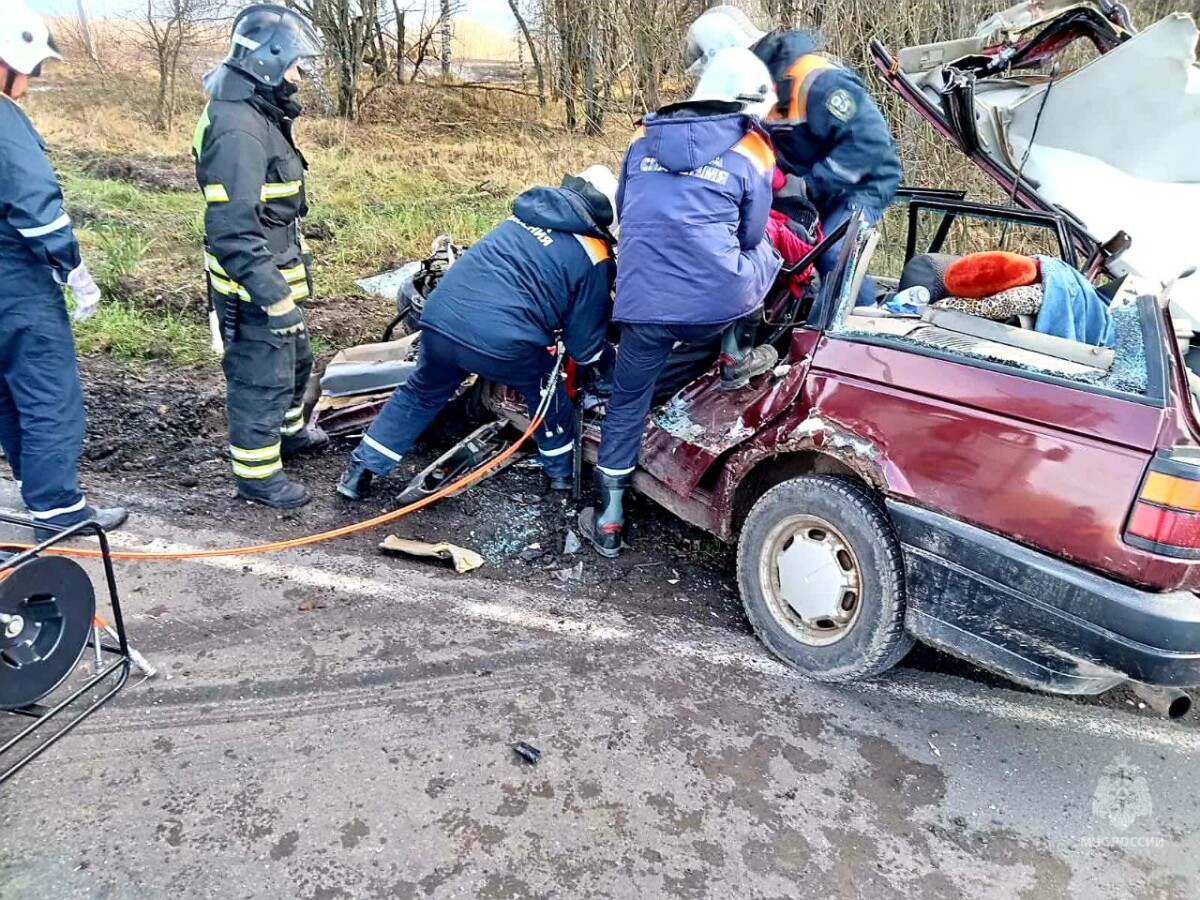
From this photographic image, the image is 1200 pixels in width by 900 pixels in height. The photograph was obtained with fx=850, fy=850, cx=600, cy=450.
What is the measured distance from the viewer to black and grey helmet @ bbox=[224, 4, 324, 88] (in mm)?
3660

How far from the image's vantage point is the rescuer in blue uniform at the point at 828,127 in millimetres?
4055

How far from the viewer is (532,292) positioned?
3617 mm

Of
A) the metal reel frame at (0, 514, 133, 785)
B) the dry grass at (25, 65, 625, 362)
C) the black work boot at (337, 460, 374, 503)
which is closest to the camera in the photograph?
the metal reel frame at (0, 514, 133, 785)

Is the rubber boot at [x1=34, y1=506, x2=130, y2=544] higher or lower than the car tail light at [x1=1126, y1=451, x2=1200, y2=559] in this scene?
lower

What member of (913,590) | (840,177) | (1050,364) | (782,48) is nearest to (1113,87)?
(840,177)

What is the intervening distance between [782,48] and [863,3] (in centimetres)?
469

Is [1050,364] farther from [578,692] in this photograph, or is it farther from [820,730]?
[578,692]

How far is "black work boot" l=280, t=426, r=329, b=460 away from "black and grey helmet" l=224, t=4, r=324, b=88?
5.81 ft

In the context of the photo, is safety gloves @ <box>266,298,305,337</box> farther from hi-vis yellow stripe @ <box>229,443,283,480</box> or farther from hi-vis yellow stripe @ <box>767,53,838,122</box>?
hi-vis yellow stripe @ <box>767,53,838,122</box>

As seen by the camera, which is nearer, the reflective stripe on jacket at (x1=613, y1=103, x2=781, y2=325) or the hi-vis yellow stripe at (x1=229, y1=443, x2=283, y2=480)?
the reflective stripe on jacket at (x1=613, y1=103, x2=781, y2=325)

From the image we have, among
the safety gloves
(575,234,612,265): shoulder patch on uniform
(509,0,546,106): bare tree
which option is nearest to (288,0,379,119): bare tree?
(509,0,546,106): bare tree

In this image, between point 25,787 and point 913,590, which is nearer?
point 25,787

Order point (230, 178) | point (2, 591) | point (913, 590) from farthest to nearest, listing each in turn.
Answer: point (230, 178), point (913, 590), point (2, 591)

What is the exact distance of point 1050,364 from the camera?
2.47m
